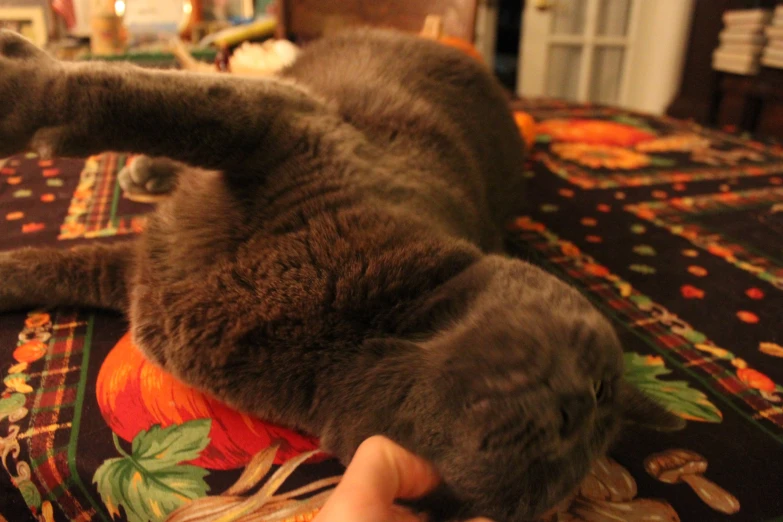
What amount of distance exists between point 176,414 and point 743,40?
313 centimetres

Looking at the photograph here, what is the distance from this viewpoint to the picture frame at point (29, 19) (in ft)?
10.4

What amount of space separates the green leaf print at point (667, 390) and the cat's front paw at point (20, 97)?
795 millimetres

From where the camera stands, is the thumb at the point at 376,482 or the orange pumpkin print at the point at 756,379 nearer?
the thumb at the point at 376,482

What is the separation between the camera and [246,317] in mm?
A: 667

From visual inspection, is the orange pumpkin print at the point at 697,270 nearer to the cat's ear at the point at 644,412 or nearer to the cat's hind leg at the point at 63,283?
the cat's ear at the point at 644,412

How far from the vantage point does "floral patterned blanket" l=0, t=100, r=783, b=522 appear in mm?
625

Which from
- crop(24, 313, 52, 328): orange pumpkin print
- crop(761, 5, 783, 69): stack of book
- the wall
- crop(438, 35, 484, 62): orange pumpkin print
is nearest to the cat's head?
crop(24, 313, 52, 328): orange pumpkin print

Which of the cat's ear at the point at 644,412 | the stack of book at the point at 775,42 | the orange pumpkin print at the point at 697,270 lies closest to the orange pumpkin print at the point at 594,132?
Result: the orange pumpkin print at the point at 697,270

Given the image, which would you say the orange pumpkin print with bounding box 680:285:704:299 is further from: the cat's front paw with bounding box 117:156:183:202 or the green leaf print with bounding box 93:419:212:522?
the cat's front paw with bounding box 117:156:183:202

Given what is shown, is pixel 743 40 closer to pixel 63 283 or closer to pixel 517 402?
pixel 517 402

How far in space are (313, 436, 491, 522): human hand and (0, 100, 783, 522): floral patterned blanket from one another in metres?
0.14

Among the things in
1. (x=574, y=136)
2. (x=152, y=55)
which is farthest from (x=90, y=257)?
(x=152, y=55)

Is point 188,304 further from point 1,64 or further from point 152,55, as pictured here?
point 152,55

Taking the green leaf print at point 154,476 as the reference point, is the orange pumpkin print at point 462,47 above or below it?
above
